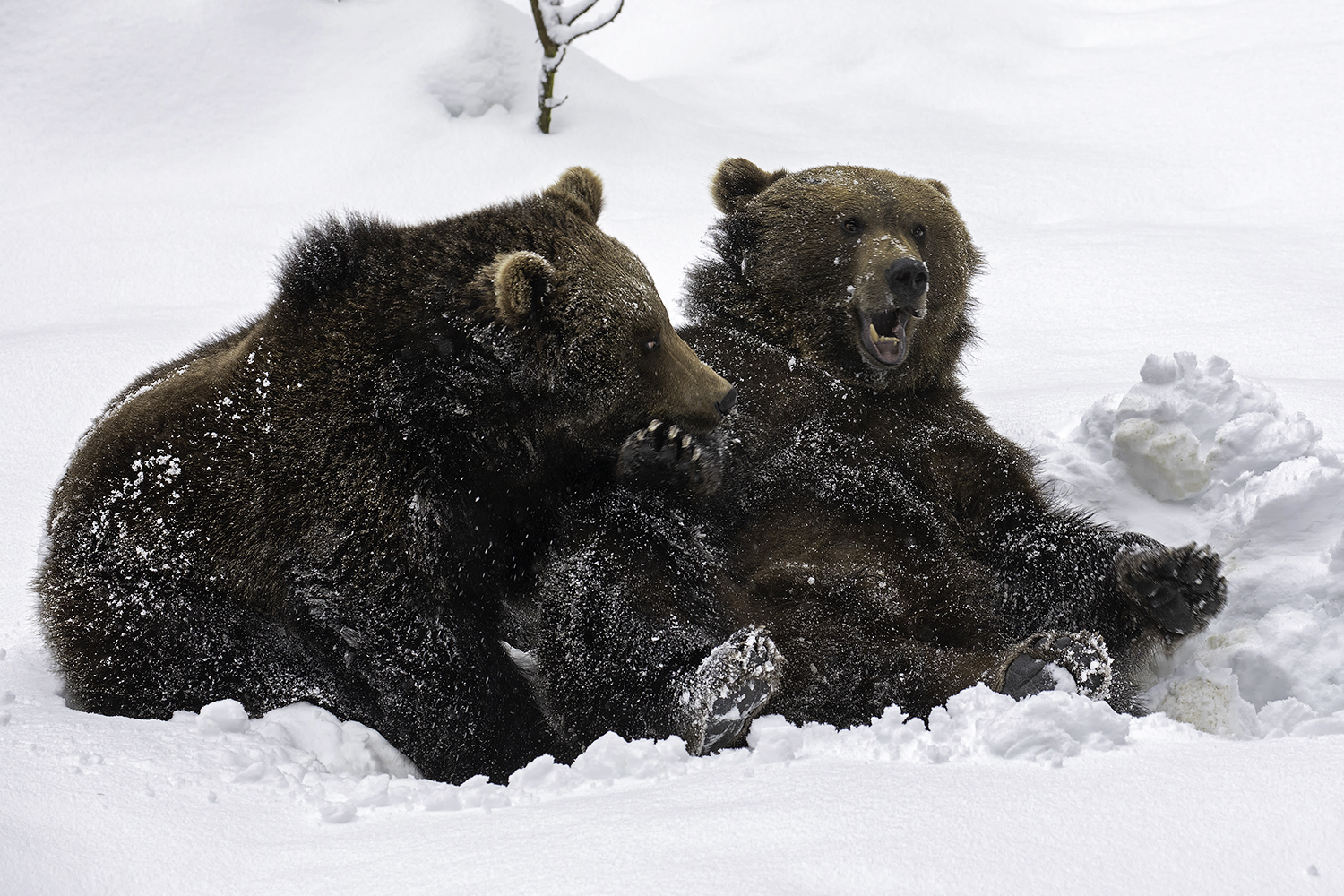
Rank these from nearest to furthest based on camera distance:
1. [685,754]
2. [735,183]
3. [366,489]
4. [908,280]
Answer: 1. [685,754]
2. [366,489]
3. [908,280]
4. [735,183]

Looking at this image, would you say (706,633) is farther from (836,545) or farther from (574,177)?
(574,177)

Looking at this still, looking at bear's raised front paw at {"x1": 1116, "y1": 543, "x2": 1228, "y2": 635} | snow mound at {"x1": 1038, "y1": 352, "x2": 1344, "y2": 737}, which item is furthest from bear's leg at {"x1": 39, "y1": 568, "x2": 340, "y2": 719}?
snow mound at {"x1": 1038, "y1": 352, "x2": 1344, "y2": 737}

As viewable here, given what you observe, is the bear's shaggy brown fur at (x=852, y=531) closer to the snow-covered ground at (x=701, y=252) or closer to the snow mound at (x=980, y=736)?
the snow-covered ground at (x=701, y=252)

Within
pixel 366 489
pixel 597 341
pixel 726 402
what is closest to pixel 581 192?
pixel 597 341

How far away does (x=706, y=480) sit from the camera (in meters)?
3.75

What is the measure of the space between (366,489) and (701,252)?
525 centimetres

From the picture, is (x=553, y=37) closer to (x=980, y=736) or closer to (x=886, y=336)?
(x=886, y=336)

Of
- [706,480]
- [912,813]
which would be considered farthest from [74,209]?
Result: [912,813]

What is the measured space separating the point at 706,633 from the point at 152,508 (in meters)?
1.69

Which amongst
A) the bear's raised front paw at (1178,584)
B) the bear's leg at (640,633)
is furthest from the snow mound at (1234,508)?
the bear's leg at (640,633)

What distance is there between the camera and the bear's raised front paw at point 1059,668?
137 inches

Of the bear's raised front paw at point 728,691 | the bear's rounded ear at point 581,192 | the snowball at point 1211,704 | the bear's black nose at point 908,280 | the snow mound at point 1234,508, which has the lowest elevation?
the snowball at point 1211,704

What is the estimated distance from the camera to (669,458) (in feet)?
12.0

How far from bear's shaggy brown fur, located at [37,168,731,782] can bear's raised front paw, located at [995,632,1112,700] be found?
4.15ft
